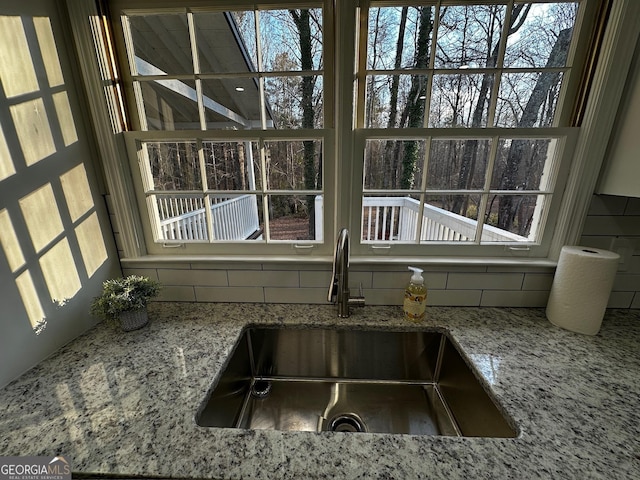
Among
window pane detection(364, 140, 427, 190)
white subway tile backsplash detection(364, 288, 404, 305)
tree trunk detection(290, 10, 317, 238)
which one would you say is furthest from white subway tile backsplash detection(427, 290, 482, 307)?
tree trunk detection(290, 10, 317, 238)

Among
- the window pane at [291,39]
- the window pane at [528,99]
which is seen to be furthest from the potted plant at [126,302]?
the window pane at [528,99]

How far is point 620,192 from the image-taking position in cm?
86

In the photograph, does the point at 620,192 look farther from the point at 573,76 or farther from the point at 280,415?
the point at 280,415

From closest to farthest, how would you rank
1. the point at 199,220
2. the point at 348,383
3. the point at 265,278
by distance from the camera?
the point at 348,383, the point at 265,278, the point at 199,220

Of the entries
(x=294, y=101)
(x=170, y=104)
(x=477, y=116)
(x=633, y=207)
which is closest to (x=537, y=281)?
(x=633, y=207)

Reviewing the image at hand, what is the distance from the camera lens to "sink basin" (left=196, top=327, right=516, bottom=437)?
86 centimetres

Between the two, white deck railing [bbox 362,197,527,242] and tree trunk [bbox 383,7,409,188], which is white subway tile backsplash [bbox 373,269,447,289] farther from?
tree trunk [bbox 383,7,409,188]

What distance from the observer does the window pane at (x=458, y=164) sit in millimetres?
995

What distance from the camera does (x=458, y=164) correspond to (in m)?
1.01

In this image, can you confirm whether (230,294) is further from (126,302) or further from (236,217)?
(236,217)

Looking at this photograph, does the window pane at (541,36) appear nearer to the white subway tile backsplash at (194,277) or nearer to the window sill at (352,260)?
the window sill at (352,260)

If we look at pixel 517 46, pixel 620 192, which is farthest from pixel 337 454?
pixel 517 46

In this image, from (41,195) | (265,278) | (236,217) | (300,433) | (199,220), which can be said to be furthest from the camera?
(236,217)

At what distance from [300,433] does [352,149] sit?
2.82 feet
